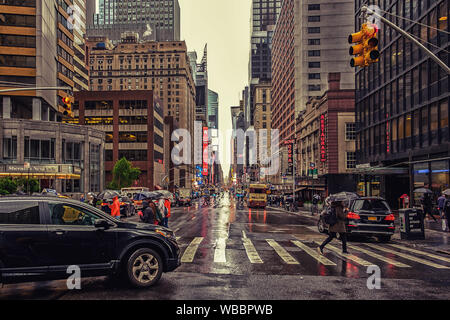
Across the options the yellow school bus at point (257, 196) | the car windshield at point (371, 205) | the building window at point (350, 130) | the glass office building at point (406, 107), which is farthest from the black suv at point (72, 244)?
the building window at point (350, 130)

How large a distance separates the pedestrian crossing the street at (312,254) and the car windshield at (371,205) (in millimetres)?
1497

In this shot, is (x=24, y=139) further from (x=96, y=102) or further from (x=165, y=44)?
(x=165, y=44)

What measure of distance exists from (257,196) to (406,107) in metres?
21.5

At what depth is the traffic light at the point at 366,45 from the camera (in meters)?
10.2

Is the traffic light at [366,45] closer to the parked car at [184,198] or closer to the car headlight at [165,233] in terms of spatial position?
the car headlight at [165,233]

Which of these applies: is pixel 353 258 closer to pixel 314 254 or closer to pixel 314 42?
pixel 314 254

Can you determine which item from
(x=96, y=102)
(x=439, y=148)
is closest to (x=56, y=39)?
(x=96, y=102)

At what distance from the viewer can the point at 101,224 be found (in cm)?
804

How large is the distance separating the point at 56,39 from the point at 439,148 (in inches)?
2192

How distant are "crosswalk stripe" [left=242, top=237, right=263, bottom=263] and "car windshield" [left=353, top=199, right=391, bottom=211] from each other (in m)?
4.87

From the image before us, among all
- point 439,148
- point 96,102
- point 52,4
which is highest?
point 52,4

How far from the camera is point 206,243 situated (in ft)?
52.3

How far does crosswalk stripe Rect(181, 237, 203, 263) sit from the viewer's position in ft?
39.5
